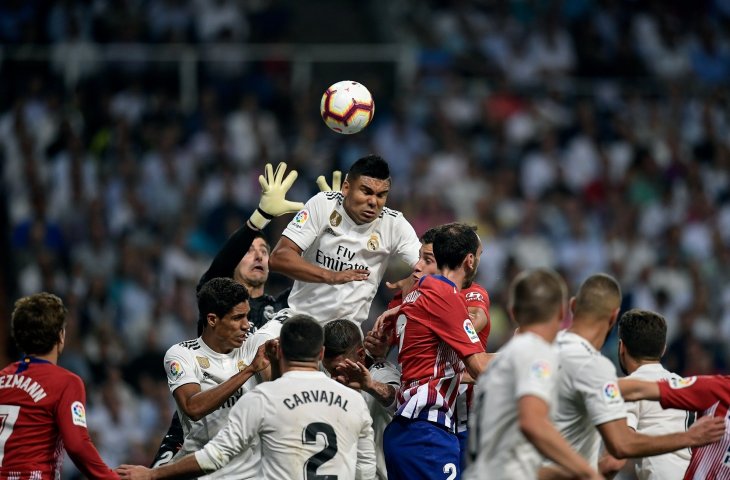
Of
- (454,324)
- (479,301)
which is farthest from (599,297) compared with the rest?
(479,301)

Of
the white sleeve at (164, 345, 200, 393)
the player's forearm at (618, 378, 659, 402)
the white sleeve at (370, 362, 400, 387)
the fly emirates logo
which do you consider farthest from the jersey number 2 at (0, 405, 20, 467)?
the player's forearm at (618, 378, 659, 402)

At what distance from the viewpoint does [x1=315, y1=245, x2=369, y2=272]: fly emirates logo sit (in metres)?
9.42

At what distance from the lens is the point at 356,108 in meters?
9.70

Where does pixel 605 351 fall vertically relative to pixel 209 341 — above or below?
below

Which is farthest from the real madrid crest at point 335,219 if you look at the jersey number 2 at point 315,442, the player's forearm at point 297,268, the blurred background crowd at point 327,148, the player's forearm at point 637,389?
the blurred background crowd at point 327,148

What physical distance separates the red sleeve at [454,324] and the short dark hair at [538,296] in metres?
1.69

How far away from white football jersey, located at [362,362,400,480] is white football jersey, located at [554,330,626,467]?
7.99 ft

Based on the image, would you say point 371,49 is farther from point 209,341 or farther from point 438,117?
point 209,341

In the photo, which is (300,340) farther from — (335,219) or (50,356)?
(335,219)

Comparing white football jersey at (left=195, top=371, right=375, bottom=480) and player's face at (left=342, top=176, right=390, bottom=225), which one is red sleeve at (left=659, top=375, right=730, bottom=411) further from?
player's face at (left=342, top=176, right=390, bottom=225)

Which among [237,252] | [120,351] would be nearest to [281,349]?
[237,252]

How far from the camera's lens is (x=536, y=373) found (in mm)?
6207

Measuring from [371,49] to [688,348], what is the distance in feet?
23.9

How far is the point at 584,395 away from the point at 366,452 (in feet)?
5.62
